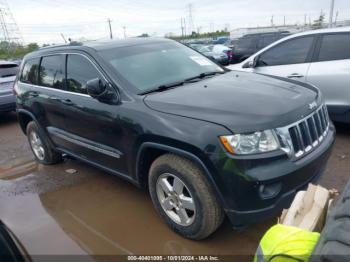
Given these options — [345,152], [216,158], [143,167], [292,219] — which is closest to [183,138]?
[216,158]

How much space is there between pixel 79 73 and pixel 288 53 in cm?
359

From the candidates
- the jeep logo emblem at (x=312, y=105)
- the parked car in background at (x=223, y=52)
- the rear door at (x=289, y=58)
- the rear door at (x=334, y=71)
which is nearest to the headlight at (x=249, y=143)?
the jeep logo emblem at (x=312, y=105)

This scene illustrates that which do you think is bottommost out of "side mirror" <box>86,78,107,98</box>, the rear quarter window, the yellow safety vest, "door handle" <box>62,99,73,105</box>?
the yellow safety vest

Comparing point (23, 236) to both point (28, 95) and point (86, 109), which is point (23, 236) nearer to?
point (86, 109)

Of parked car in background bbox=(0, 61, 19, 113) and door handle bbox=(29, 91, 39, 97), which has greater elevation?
door handle bbox=(29, 91, 39, 97)

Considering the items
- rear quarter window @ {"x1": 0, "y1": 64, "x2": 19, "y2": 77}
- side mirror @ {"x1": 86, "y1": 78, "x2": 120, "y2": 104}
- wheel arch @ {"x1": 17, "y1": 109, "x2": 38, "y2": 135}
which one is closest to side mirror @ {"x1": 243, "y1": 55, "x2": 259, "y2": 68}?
side mirror @ {"x1": 86, "y1": 78, "x2": 120, "y2": 104}

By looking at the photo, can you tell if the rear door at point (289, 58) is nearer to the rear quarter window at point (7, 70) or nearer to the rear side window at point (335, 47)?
the rear side window at point (335, 47)

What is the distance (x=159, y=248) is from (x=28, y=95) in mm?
3214

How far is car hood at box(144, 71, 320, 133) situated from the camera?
244 cm

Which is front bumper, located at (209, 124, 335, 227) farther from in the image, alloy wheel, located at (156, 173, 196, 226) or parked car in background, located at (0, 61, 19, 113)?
parked car in background, located at (0, 61, 19, 113)

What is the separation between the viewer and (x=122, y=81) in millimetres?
3188

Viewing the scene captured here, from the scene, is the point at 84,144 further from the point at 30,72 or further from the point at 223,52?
the point at 223,52

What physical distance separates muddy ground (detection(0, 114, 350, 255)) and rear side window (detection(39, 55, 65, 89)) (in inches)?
52.7

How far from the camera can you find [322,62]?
4.98 m
